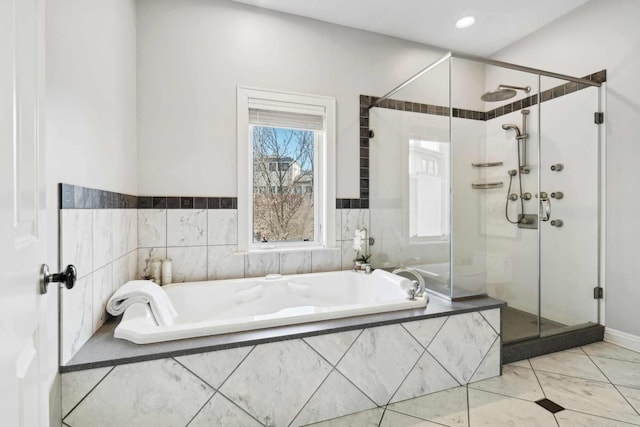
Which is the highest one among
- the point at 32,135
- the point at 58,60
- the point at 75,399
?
the point at 58,60

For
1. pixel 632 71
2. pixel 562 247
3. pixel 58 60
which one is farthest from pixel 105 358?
pixel 632 71

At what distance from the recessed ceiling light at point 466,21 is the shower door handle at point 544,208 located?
1611mm

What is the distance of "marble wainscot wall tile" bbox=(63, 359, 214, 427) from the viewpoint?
1.30 m

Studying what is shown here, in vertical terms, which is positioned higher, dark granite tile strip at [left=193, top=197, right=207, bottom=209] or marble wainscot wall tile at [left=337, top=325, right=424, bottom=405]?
dark granite tile strip at [left=193, top=197, right=207, bottom=209]

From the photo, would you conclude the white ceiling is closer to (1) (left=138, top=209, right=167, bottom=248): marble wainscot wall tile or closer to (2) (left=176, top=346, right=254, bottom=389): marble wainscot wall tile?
(1) (left=138, top=209, right=167, bottom=248): marble wainscot wall tile

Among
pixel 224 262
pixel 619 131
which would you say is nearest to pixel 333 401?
pixel 224 262

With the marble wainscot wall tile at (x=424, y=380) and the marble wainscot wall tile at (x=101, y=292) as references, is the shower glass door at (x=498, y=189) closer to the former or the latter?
the marble wainscot wall tile at (x=424, y=380)

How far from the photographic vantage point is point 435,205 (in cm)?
236

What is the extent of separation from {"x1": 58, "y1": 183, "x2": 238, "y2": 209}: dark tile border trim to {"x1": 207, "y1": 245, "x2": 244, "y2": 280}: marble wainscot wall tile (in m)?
0.34

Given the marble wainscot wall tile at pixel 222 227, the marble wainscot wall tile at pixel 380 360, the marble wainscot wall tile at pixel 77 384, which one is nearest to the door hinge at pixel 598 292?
the marble wainscot wall tile at pixel 380 360

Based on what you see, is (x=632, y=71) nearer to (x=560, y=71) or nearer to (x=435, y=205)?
(x=560, y=71)

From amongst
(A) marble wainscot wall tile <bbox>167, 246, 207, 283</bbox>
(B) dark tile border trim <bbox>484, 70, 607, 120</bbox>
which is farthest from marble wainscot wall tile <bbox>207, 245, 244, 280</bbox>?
(B) dark tile border trim <bbox>484, 70, 607, 120</bbox>

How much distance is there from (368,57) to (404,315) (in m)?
2.34

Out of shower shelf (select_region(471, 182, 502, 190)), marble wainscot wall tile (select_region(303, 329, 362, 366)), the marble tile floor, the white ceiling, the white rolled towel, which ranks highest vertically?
the white ceiling
